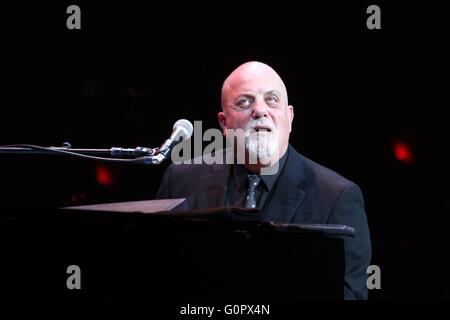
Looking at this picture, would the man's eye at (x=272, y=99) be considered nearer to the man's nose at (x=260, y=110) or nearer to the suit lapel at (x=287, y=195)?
the man's nose at (x=260, y=110)

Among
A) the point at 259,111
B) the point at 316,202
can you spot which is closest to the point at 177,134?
the point at 259,111

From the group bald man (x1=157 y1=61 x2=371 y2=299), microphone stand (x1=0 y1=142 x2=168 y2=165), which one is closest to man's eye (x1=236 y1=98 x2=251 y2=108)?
bald man (x1=157 y1=61 x2=371 y2=299)

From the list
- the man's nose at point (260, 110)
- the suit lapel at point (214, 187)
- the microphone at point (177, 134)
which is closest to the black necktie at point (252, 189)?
the suit lapel at point (214, 187)

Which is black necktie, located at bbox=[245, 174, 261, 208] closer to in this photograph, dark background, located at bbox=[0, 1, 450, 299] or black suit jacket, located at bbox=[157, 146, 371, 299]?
black suit jacket, located at bbox=[157, 146, 371, 299]

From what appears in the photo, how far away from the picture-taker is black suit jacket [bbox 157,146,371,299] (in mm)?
2475

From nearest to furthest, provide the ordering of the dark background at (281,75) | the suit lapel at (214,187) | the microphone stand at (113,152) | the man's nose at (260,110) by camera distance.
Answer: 1. the microphone stand at (113,152)
2. the man's nose at (260,110)
3. the suit lapel at (214,187)
4. the dark background at (281,75)

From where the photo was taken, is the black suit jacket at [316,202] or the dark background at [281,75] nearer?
the black suit jacket at [316,202]

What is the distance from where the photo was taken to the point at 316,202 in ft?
8.33

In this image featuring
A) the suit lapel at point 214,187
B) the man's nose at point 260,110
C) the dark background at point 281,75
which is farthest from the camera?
the dark background at point 281,75

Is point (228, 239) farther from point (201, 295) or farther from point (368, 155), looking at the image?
point (368, 155)

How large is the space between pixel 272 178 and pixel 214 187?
0.28 m

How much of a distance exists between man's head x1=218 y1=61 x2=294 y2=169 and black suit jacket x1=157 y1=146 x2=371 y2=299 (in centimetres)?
14

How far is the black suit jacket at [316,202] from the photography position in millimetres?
2475

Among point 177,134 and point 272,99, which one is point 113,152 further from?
point 272,99
